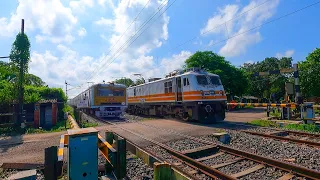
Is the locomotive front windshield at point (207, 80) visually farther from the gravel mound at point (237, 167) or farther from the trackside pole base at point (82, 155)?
the trackside pole base at point (82, 155)

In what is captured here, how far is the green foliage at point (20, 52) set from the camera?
13846mm

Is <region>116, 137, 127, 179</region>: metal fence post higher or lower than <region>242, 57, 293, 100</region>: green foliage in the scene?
lower

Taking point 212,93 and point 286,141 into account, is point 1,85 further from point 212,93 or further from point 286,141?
point 286,141

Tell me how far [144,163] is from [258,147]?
3974 mm

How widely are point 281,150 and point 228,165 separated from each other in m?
2.39

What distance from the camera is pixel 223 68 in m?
38.0

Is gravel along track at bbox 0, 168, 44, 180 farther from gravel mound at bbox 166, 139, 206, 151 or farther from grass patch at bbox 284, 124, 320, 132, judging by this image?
grass patch at bbox 284, 124, 320, 132

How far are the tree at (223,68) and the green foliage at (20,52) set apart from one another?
28020mm

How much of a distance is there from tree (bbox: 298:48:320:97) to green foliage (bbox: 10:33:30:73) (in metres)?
34.8

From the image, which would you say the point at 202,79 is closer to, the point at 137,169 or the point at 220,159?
the point at 220,159

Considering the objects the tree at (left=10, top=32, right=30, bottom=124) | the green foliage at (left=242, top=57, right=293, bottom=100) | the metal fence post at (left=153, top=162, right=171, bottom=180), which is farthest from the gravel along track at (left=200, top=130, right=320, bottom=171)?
the green foliage at (left=242, top=57, right=293, bottom=100)

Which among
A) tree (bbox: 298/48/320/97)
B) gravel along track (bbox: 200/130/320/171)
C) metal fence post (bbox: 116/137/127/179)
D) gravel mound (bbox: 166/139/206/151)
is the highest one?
tree (bbox: 298/48/320/97)

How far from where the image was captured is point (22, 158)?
6.60 meters

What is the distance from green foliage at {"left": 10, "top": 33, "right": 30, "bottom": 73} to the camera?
45.4 ft
